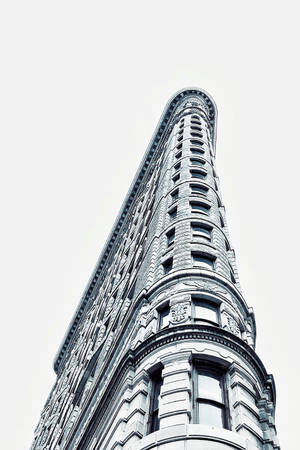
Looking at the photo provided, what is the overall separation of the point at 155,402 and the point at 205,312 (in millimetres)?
6235

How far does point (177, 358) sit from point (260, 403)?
3.46 metres

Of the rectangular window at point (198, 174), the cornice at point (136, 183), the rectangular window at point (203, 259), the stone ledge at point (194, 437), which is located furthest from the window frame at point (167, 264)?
the cornice at point (136, 183)

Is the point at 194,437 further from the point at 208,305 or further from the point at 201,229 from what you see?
the point at 201,229

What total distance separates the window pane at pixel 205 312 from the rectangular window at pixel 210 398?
12.6 feet

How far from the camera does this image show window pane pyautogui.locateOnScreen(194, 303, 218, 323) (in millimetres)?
26308

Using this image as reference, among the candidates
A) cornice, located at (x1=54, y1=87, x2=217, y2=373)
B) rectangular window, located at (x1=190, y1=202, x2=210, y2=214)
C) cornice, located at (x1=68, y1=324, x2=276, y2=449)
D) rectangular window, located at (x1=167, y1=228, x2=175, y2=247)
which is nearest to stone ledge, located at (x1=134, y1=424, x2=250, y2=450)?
cornice, located at (x1=68, y1=324, x2=276, y2=449)

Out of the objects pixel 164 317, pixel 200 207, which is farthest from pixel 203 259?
pixel 200 207

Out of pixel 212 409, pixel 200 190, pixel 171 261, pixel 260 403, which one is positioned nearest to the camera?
pixel 212 409

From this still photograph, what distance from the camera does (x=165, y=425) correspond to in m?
19.2

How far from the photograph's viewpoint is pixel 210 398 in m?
20.9

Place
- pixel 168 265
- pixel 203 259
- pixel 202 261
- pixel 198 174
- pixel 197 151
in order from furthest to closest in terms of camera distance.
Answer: pixel 197 151 → pixel 198 174 → pixel 168 265 → pixel 203 259 → pixel 202 261

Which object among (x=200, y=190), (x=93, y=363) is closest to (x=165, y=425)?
(x=93, y=363)

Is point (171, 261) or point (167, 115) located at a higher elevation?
point (167, 115)

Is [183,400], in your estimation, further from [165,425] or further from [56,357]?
[56,357]
